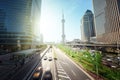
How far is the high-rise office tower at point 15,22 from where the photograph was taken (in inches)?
4776

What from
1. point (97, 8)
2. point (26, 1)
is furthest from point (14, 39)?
point (97, 8)

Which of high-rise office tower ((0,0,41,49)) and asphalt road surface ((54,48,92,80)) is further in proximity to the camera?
high-rise office tower ((0,0,41,49))

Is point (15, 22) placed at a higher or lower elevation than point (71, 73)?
higher

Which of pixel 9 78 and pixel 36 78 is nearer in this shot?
pixel 36 78

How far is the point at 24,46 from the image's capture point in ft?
432

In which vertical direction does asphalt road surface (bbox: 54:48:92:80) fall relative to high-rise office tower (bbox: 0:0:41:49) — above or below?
below

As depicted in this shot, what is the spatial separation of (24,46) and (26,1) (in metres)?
65.1

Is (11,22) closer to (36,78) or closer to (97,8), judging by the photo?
(36,78)

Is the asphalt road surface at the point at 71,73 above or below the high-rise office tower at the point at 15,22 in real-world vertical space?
below

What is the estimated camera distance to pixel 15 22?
127m

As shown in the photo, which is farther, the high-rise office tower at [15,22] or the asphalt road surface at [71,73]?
the high-rise office tower at [15,22]

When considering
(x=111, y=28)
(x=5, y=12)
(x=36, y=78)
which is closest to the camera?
(x=36, y=78)

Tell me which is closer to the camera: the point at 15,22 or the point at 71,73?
the point at 71,73

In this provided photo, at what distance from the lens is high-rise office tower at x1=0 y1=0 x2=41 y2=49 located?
121 meters
